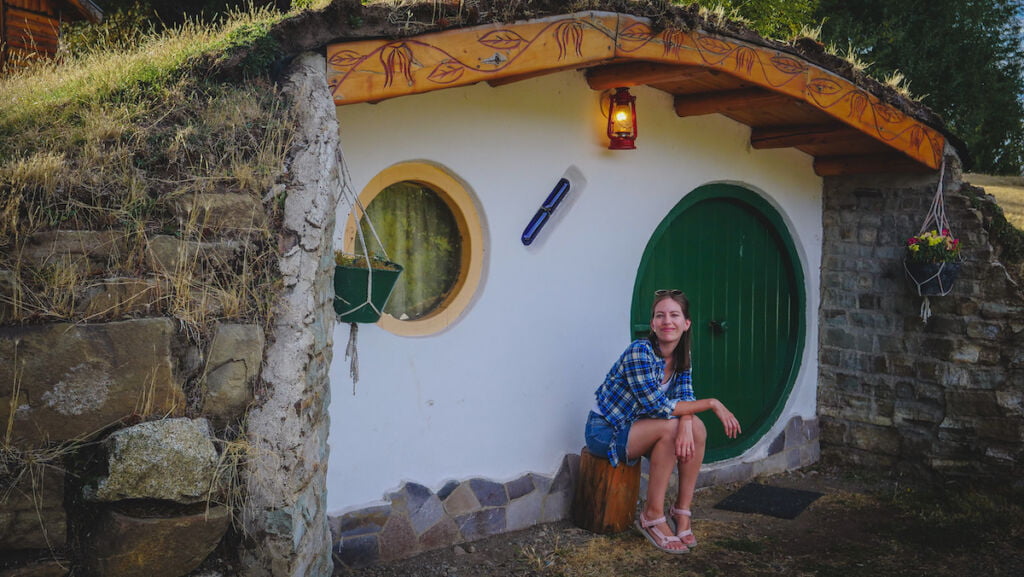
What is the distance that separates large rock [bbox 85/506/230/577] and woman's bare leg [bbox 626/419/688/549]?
2.40 meters

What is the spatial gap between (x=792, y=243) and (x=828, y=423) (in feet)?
4.59

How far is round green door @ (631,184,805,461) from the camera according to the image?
5.38 metres

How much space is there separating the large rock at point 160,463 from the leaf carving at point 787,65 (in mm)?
3543

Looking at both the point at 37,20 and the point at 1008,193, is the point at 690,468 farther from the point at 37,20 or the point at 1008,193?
the point at 37,20

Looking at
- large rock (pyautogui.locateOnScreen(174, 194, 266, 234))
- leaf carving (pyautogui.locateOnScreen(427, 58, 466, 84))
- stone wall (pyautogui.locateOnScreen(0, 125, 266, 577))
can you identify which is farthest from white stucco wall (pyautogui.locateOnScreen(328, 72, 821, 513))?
stone wall (pyautogui.locateOnScreen(0, 125, 266, 577))

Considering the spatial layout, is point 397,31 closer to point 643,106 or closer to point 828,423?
point 643,106

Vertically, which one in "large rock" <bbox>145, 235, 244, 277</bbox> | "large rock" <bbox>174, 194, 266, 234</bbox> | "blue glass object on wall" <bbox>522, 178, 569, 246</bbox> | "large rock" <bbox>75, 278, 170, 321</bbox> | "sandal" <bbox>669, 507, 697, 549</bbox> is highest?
"blue glass object on wall" <bbox>522, 178, 569, 246</bbox>

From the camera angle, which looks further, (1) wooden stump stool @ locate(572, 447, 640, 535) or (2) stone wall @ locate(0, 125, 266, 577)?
(1) wooden stump stool @ locate(572, 447, 640, 535)

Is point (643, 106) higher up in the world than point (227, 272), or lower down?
higher up

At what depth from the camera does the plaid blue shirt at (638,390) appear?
161 inches

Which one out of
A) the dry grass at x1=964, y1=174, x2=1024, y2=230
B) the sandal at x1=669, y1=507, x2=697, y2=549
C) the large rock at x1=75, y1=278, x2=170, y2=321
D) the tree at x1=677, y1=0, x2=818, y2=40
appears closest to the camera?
the large rock at x1=75, y1=278, x2=170, y2=321

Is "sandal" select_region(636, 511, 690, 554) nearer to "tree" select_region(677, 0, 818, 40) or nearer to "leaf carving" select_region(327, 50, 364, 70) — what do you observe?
"leaf carving" select_region(327, 50, 364, 70)

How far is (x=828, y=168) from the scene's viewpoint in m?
6.02

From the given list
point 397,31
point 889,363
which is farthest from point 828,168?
point 397,31
